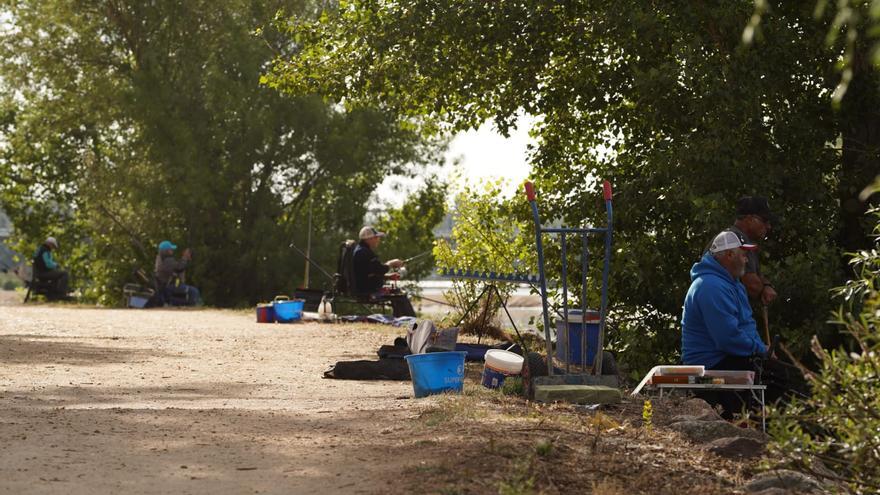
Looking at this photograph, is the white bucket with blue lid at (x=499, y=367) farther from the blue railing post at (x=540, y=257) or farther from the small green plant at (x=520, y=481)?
the small green plant at (x=520, y=481)

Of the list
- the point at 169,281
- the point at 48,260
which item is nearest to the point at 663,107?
the point at 169,281

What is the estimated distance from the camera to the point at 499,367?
34.4 feet

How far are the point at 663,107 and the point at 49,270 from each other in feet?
64.1

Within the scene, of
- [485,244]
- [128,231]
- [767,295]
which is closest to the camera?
[767,295]

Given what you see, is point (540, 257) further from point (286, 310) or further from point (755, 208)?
point (286, 310)

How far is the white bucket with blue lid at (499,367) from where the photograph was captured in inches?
411

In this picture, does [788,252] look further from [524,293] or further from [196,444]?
[524,293]

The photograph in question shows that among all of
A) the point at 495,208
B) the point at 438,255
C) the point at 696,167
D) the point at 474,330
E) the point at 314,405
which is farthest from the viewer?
the point at 438,255

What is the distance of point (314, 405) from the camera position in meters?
9.96

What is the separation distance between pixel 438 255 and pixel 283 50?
12881 millimetres

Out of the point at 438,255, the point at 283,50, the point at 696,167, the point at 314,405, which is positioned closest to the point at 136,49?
the point at 283,50

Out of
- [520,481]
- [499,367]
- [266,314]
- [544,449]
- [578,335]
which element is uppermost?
[266,314]

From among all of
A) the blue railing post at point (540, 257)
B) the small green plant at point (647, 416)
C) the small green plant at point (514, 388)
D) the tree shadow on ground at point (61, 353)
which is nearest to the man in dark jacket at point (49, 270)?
the tree shadow on ground at point (61, 353)

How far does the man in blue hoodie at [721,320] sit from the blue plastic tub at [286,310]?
11.5 m
